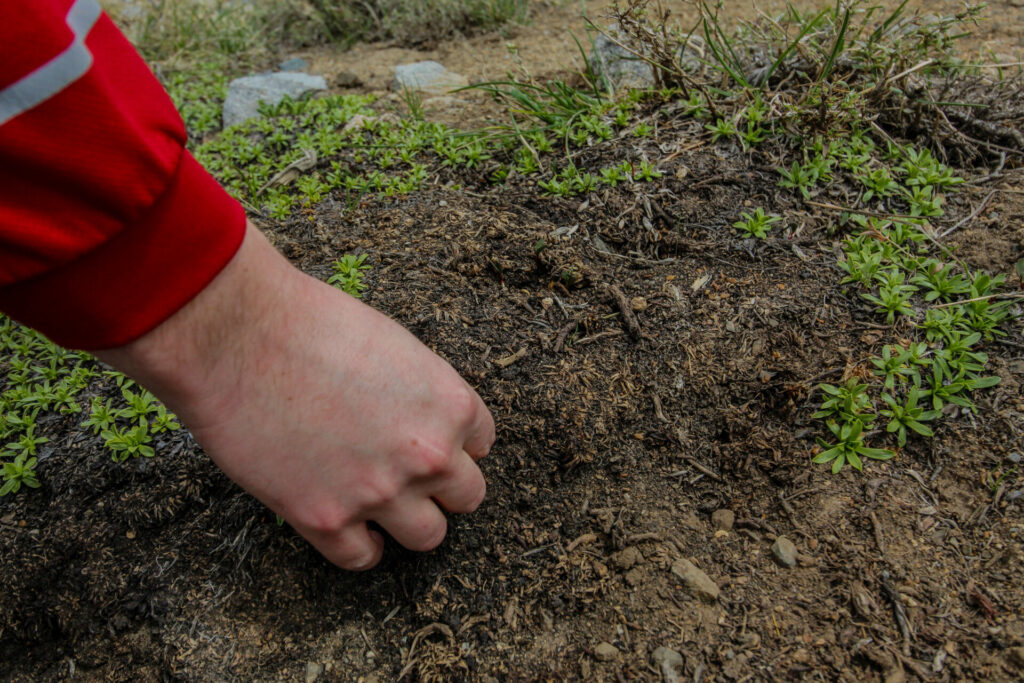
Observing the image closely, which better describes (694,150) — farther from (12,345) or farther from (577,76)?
(12,345)

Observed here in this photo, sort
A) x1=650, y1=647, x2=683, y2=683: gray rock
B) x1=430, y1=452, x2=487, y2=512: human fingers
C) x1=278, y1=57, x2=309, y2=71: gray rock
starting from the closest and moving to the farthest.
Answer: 1. x1=430, y1=452, x2=487, y2=512: human fingers
2. x1=650, y1=647, x2=683, y2=683: gray rock
3. x1=278, y1=57, x2=309, y2=71: gray rock

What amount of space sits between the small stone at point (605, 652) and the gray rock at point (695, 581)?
273 mm

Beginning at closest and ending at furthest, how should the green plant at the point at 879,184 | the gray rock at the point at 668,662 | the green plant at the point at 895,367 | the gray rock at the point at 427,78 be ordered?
1. the gray rock at the point at 668,662
2. the green plant at the point at 895,367
3. the green plant at the point at 879,184
4. the gray rock at the point at 427,78

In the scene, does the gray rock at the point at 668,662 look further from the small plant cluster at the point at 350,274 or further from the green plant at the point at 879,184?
the green plant at the point at 879,184

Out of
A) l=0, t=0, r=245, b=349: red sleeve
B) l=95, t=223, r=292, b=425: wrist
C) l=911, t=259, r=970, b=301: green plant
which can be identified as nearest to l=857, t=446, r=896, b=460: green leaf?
l=911, t=259, r=970, b=301: green plant

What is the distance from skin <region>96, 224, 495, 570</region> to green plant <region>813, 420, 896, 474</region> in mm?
1195

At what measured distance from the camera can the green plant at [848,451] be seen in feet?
6.77

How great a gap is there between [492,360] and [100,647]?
57.9 inches

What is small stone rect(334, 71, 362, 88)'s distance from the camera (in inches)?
165

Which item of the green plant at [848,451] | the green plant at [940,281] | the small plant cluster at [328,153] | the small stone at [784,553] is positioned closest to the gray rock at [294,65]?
the small plant cluster at [328,153]

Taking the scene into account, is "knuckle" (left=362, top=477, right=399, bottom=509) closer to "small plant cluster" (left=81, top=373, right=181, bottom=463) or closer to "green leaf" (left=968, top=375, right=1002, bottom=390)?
"small plant cluster" (left=81, top=373, right=181, bottom=463)

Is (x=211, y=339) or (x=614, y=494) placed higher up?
(x=211, y=339)

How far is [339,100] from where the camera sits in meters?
3.67

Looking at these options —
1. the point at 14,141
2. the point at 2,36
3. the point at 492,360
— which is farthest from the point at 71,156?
the point at 492,360
